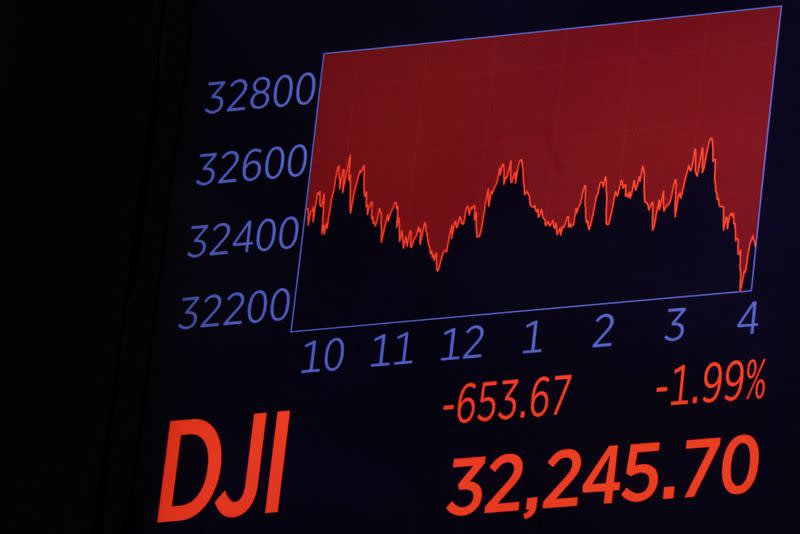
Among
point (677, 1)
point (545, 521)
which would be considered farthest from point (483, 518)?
point (677, 1)

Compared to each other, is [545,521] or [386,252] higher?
[386,252]

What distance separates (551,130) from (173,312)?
3.10ft

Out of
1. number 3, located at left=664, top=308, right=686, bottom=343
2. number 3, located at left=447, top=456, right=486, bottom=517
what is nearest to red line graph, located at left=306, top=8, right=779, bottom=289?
number 3, located at left=664, top=308, right=686, bottom=343

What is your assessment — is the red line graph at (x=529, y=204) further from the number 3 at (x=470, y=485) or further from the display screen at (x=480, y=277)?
the number 3 at (x=470, y=485)

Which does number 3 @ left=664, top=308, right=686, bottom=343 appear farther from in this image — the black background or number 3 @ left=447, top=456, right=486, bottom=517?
number 3 @ left=447, top=456, right=486, bottom=517

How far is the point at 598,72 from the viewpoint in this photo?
4.00m

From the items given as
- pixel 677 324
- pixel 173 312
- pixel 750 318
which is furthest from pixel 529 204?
pixel 173 312

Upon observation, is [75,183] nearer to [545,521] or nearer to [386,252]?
[386,252]

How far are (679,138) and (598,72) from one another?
241 mm

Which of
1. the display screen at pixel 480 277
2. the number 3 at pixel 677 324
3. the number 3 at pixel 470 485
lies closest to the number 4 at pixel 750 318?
the display screen at pixel 480 277

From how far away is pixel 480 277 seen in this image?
155 inches

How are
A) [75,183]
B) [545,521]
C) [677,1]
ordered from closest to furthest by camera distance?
[545,521] → [677,1] → [75,183]

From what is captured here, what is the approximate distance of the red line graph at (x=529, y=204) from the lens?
386cm

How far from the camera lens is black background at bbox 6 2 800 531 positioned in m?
3.72
